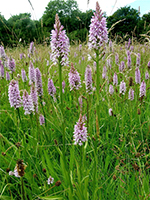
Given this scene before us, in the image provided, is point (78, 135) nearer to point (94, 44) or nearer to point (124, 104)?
point (94, 44)

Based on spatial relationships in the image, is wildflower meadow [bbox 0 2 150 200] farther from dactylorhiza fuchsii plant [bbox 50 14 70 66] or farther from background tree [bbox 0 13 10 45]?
background tree [bbox 0 13 10 45]

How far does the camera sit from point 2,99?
3242mm

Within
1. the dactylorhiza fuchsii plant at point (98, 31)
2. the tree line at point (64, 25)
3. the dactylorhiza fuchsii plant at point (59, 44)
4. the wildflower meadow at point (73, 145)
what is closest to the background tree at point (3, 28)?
the tree line at point (64, 25)

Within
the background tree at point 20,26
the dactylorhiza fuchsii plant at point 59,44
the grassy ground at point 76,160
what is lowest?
the grassy ground at point 76,160

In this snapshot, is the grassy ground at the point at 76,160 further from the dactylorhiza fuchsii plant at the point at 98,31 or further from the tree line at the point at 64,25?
the tree line at the point at 64,25

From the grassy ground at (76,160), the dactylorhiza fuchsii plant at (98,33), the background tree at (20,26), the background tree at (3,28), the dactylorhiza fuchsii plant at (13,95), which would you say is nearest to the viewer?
the dactylorhiza fuchsii plant at (98,33)

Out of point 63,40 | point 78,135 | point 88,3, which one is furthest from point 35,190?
point 88,3

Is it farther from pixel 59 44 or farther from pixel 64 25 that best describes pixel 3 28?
pixel 59 44

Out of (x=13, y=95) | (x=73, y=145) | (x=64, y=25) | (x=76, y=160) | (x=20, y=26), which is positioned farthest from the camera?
(x=64, y=25)

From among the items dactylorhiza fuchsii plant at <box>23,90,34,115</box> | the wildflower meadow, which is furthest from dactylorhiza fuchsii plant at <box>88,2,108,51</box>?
dactylorhiza fuchsii plant at <box>23,90,34,115</box>

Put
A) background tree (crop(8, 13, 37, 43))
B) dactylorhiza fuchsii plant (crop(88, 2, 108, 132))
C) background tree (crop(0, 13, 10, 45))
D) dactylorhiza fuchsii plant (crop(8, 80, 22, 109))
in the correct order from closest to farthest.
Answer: dactylorhiza fuchsii plant (crop(88, 2, 108, 132)) < dactylorhiza fuchsii plant (crop(8, 80, 22, 109)) < background tree (crop(0, 13, 10, 45)) < background tree (crop(8, 13, 37, 43))

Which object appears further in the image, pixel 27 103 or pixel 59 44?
pixel 27 103

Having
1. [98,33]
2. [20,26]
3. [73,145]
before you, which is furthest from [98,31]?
Answer: [20,26]

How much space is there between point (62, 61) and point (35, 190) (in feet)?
3.91
